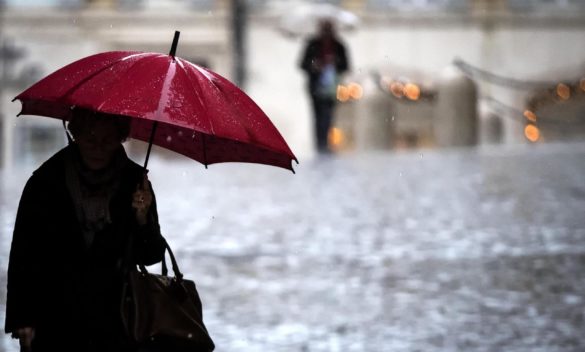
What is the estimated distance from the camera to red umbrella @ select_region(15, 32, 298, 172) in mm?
3283

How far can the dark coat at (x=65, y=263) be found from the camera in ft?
10.7

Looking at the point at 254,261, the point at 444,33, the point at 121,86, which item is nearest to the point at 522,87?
the point at 444,33

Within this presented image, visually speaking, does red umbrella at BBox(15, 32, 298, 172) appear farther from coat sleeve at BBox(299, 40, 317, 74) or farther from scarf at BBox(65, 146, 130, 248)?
coat sleeve at BBox(299, 40, 317, 74)

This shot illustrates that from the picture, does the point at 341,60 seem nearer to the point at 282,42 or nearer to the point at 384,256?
the point at 384,256

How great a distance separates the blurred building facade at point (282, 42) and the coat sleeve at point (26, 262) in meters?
25.3

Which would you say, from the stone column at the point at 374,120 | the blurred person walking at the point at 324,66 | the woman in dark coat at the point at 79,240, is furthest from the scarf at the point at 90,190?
the stone column at the point at 374,120

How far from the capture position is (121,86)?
10.9ft

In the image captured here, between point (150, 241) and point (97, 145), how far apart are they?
0.28 metres

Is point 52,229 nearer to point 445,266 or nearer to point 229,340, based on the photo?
point 229,340

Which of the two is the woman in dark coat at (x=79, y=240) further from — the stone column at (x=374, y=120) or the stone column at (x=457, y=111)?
the stone column at (x=374, y=120)

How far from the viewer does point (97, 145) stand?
3297mm

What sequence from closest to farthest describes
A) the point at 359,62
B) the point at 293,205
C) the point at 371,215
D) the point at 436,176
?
the point at 371,215, the point at 293,205, the point at 436,176, the point at 359,62

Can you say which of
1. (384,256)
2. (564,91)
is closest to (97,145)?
(384,256)

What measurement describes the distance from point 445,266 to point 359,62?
77.9 ft
